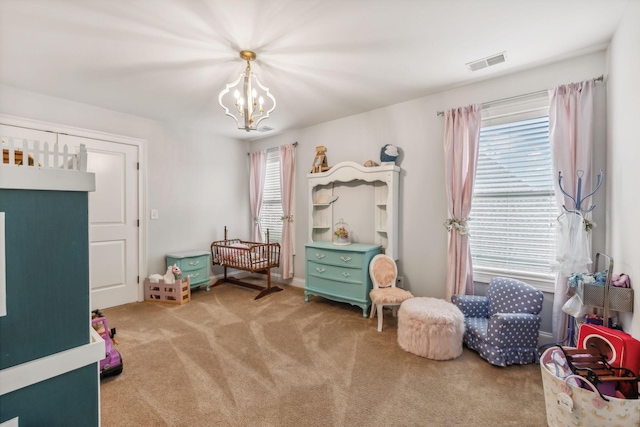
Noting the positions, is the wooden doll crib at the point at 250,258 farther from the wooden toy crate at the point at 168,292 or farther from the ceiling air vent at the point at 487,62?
the ceiling air vent at the point at 487,62

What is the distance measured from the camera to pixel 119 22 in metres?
1.95

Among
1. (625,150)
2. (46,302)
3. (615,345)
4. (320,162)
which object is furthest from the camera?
(320,162)

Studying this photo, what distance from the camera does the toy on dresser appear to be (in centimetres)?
379

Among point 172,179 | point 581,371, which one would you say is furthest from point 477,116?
point 172,179

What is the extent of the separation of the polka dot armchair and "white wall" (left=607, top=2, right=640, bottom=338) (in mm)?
572

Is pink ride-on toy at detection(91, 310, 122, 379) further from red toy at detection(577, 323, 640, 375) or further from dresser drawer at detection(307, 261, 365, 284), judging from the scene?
red toy at detection(577, 323, 640, 375)

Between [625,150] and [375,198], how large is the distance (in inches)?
89.1

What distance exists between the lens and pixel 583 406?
54.5 inches

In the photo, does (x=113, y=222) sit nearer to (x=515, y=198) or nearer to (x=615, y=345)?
(x=515, y=198)

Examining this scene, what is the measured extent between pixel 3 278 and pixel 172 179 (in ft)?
12.0

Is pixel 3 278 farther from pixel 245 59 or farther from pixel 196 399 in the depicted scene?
pixel 245 59

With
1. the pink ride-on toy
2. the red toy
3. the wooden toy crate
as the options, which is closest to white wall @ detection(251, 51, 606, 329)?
the red toy

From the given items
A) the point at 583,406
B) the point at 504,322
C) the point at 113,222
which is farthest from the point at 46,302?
the point at 113,222

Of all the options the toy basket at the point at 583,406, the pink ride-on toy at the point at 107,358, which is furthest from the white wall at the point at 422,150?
the pink ride-on toy at the point at 107,358
